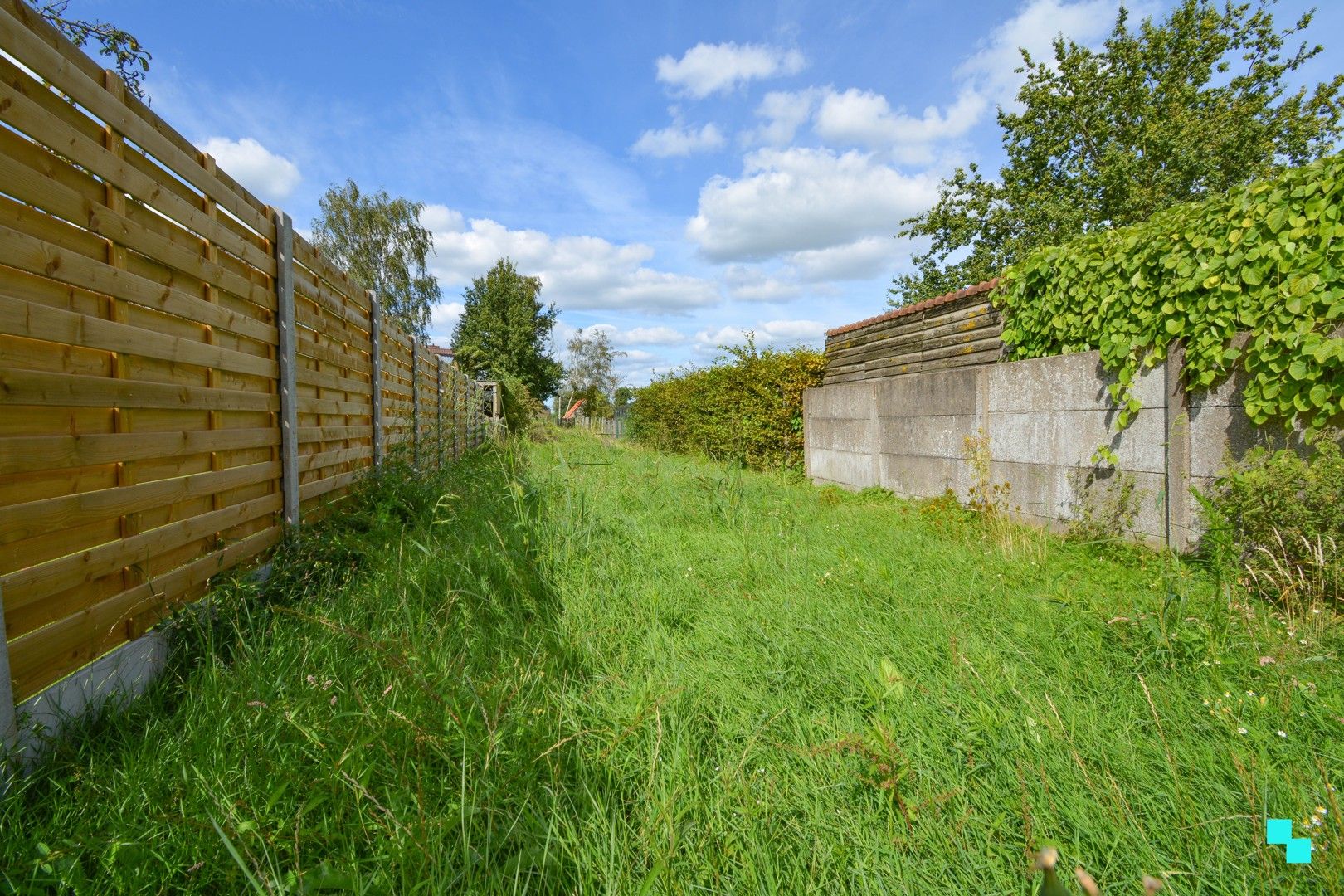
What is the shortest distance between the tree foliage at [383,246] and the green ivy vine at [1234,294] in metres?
23.5

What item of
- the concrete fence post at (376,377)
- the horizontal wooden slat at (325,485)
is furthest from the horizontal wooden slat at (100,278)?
the concrete fence post at (376,377)

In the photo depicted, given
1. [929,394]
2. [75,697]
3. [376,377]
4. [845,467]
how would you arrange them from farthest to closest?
[845,467], [929,394], [376,377], [75,697]

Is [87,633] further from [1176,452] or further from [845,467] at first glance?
[845,467]

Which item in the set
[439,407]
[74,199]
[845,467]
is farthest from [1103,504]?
[439,407]

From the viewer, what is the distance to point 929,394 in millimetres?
5730

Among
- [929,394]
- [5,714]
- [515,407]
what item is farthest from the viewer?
[515,407]

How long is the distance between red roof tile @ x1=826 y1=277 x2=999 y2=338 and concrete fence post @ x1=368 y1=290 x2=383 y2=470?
506 centimetres

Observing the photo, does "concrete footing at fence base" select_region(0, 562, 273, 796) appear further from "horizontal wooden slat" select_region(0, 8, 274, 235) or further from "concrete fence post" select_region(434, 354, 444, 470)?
"concrete fence post" select_region(434, 354, 444, 470)

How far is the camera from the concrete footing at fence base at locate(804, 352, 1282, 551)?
3.53m

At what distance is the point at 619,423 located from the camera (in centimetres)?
2280

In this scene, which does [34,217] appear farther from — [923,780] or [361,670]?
[923,780]

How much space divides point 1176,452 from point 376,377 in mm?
5797

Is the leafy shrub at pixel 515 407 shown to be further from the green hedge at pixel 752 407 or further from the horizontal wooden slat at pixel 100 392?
the horizontal wooden slat at pixel 100 392

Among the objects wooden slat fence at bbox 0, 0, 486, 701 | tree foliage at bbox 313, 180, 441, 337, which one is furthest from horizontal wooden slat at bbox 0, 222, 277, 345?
tree foliage at bbox 313, 180, 441, 337
